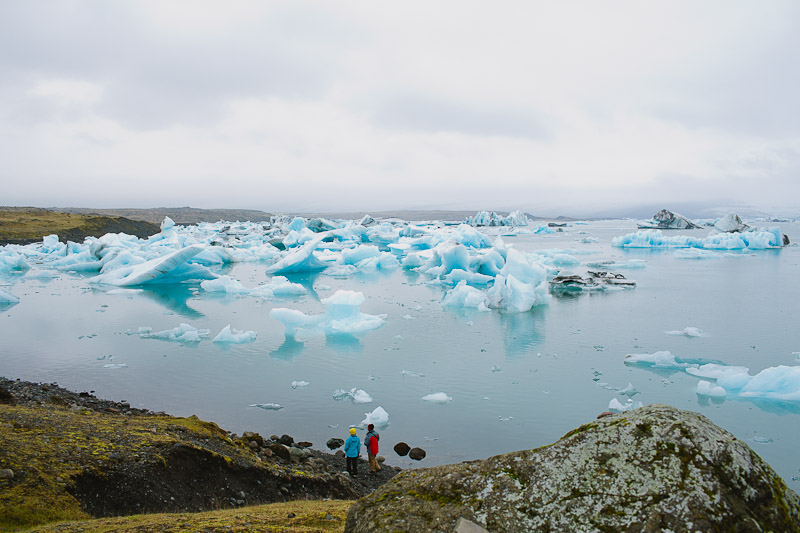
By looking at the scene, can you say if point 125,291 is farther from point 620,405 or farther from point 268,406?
point 620,405

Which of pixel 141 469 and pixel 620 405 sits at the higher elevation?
pixel 141 469

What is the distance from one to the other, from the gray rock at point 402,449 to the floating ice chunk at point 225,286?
13.8m

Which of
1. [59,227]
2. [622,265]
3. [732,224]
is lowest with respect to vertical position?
[622,265]

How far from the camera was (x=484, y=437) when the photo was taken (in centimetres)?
662

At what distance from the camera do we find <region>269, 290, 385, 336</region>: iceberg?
1254cm

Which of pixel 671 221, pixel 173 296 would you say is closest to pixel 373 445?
pixel 173 296

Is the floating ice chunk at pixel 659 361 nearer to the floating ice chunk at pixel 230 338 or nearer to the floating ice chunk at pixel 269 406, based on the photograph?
the floating ice chunk at pixel 269 406

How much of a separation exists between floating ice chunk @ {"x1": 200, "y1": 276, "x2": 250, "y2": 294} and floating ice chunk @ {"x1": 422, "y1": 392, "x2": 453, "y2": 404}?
1255 centimetres

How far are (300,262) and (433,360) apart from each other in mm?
15916

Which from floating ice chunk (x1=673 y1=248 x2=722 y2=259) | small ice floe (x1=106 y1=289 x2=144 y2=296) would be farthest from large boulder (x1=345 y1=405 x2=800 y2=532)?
floating ice chunk (x1=673 y1=248 x2=722 y2=259)

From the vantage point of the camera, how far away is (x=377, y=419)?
718 centimetres

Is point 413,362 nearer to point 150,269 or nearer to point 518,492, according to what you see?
point 518,492

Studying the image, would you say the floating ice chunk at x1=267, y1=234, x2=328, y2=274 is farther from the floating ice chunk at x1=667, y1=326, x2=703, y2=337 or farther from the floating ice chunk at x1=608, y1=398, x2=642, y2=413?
the floating ice chunk at x1=608, y1=398, x2=642, y2=413

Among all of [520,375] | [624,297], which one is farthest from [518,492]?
[624,297]
